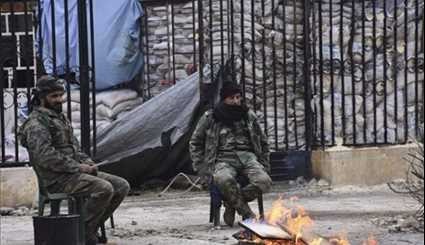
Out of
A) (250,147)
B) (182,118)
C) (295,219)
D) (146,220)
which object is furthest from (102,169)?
(295,219)

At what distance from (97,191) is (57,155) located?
1.49ft

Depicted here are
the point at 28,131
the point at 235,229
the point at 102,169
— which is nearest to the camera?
the point at 28,131

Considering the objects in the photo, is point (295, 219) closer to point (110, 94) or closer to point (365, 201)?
point (365, 201)

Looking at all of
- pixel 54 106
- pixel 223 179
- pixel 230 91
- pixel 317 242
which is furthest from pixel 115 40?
pixel 317 242

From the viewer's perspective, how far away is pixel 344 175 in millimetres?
10539

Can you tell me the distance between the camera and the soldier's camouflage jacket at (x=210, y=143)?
8.06 meters

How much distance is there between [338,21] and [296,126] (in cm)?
148

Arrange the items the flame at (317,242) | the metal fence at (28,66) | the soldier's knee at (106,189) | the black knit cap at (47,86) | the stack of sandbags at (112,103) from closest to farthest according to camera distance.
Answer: the flame at (317,242), the black knit cap at (47,86), the soldier's knee at (106,189), the metal fence at (28,66), the stack of sandbags at (112,103)

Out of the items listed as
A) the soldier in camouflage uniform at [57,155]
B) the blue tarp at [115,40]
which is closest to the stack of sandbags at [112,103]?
the blue tarp at [115,40]

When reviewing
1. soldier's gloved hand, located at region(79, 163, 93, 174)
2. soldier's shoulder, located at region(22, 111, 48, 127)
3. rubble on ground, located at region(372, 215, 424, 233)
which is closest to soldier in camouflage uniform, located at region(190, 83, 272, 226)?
rubble on ground, located at region(372, 215, 424, 233)

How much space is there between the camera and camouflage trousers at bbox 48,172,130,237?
6.68 m

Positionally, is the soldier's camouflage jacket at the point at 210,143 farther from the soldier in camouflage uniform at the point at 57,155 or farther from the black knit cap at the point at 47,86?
the black knit cap at the point at 47,86

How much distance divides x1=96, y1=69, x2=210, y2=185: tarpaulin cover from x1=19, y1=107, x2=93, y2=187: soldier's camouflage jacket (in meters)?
3.62

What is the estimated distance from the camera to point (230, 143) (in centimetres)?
810
